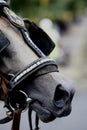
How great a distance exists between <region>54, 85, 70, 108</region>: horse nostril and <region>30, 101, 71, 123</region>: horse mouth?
0.11 feet

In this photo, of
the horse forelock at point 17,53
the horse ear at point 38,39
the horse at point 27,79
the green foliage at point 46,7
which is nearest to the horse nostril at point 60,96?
the horse at point 27,79

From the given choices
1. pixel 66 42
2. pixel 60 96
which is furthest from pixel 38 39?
pixel 66 42

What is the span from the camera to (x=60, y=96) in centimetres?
365

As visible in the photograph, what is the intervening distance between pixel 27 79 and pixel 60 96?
0.26m

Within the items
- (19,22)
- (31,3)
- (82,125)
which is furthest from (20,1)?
(19,22)

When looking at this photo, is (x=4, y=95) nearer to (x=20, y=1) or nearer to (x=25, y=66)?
(x=25, y=66)

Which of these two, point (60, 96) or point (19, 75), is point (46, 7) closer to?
point (19, 75)

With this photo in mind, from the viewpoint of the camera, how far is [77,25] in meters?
23.9

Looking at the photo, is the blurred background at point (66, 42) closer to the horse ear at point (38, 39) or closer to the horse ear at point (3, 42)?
the horse ear at point (38, 39)

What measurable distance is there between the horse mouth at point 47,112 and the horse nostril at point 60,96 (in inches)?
1.4

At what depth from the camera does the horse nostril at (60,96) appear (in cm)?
361

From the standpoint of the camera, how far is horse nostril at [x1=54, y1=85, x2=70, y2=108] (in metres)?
3.61

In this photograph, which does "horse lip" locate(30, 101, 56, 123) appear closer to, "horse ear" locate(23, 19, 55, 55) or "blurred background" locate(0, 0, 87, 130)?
"horse ear" locate(23, 19, 55, 55)

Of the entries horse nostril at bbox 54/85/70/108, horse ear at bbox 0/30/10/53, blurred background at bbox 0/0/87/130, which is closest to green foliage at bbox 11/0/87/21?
blurred background at bbox 0/0/87/130
